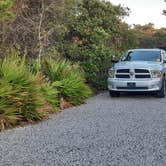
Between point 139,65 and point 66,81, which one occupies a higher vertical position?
point 139,65

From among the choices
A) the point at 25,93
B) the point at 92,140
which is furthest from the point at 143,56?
the point at 92,140

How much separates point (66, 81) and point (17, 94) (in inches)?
147

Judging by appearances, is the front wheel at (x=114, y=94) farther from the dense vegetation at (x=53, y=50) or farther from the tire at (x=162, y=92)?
the tire at (x=162, y=92)

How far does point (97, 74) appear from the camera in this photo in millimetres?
20500

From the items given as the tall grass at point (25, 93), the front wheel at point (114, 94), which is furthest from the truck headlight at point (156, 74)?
the tall grass at point (25, 93)

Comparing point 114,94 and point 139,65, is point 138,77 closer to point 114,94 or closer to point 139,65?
point 139,65

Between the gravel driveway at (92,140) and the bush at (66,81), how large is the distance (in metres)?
0.96

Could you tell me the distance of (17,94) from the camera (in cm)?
1128

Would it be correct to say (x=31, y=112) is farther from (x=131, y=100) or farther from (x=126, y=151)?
(x=131, y=100)

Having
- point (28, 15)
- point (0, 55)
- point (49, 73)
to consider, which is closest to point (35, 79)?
point (49, 73)

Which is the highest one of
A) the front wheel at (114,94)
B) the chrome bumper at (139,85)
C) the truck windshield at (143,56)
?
the truck windshield at (143,56)

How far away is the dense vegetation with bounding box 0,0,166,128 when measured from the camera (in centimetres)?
1164

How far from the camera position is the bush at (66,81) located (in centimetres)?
1472

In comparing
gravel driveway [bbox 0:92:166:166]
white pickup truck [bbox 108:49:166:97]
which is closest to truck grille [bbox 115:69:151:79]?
white pickup truck [bbox 108:49:166:97]
